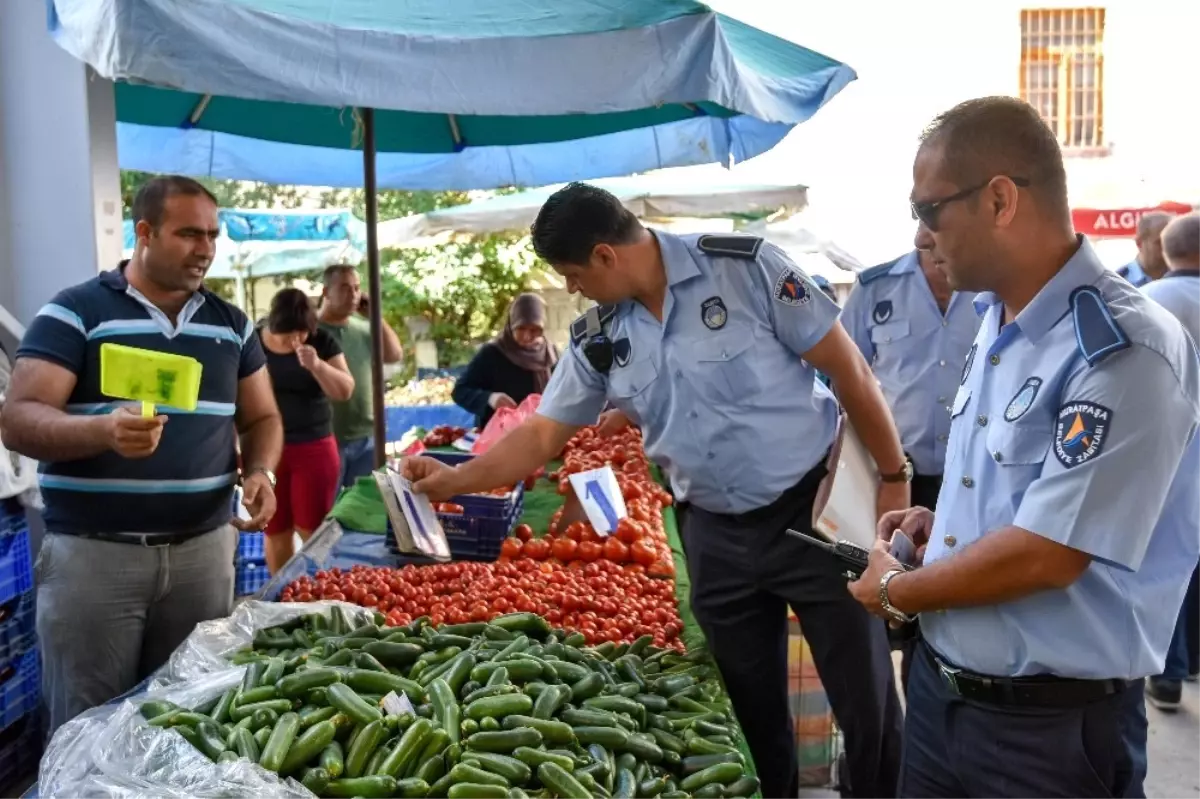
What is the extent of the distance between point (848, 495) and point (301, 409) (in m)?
4.45

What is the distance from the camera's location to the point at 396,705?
224cm

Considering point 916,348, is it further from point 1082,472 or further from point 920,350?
point 1082,472

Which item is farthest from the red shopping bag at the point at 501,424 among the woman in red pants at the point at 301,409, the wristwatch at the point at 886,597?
the wristwatch at the point at 886,597

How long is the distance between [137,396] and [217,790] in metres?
1.15

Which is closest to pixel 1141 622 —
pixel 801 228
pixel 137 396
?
pixel 137 396

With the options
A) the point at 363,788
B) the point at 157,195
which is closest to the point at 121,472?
the point at 157,195

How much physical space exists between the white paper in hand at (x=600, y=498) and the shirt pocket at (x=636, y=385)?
31.1 inches

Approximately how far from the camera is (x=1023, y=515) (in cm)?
179

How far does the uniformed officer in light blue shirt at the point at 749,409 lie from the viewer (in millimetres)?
3023

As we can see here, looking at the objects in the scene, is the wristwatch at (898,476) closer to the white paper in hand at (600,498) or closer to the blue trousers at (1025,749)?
the blue trousers at (1025,749)

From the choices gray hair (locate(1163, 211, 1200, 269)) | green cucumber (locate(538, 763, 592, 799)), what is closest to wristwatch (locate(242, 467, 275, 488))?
green cucumber (locate(538, 763, 592, 799))

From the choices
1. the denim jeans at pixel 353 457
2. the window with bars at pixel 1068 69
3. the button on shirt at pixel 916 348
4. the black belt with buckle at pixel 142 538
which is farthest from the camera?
the window with bars at pixel 1068 69

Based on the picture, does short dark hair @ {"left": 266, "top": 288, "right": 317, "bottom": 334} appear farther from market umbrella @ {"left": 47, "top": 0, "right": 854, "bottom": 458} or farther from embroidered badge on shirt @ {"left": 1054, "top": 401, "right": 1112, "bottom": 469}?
embroidered badge on shirt @ {"left": 1054, "top": 401, "right": 1112, "bottom": 469}

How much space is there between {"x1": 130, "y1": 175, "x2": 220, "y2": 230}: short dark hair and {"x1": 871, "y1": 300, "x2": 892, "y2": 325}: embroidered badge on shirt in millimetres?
2930
